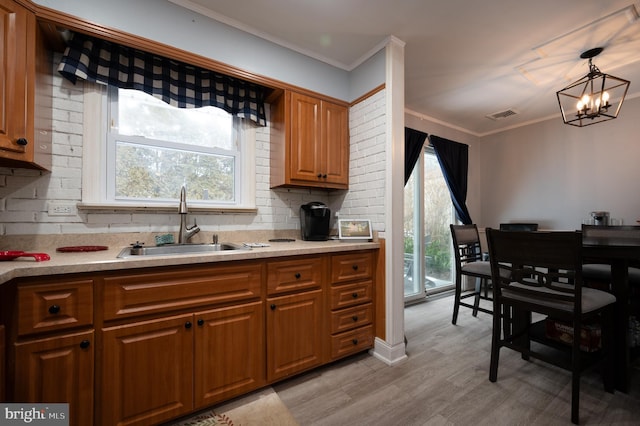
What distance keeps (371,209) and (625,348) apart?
1.84m

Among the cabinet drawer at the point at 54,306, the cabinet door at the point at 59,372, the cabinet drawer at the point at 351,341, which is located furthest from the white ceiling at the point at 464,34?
the cabinet drawer at the point at 351,341

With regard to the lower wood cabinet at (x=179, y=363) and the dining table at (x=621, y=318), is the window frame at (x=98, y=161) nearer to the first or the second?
the lower wood cabinet at (x=179, y=363)

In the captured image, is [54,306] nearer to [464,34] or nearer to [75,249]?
[75,249]

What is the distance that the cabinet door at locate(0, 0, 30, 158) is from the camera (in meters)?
1.26

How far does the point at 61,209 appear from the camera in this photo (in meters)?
1.64

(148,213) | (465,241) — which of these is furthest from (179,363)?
(465,241)

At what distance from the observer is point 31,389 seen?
1.10 m

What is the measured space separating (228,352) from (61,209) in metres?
1.37

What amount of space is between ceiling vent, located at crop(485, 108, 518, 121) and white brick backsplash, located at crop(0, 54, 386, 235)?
2.51 m

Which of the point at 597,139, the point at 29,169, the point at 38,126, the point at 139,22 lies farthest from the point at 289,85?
the point at 597,139

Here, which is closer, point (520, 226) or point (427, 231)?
point (520, 226)

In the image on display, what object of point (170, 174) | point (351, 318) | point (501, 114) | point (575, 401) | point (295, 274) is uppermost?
point (501, 114)

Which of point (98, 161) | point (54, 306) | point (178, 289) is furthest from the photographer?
point (98, 161)

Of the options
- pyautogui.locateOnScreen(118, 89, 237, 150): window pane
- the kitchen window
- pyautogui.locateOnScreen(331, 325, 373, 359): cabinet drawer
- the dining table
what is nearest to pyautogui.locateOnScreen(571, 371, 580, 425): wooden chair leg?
the dining table
